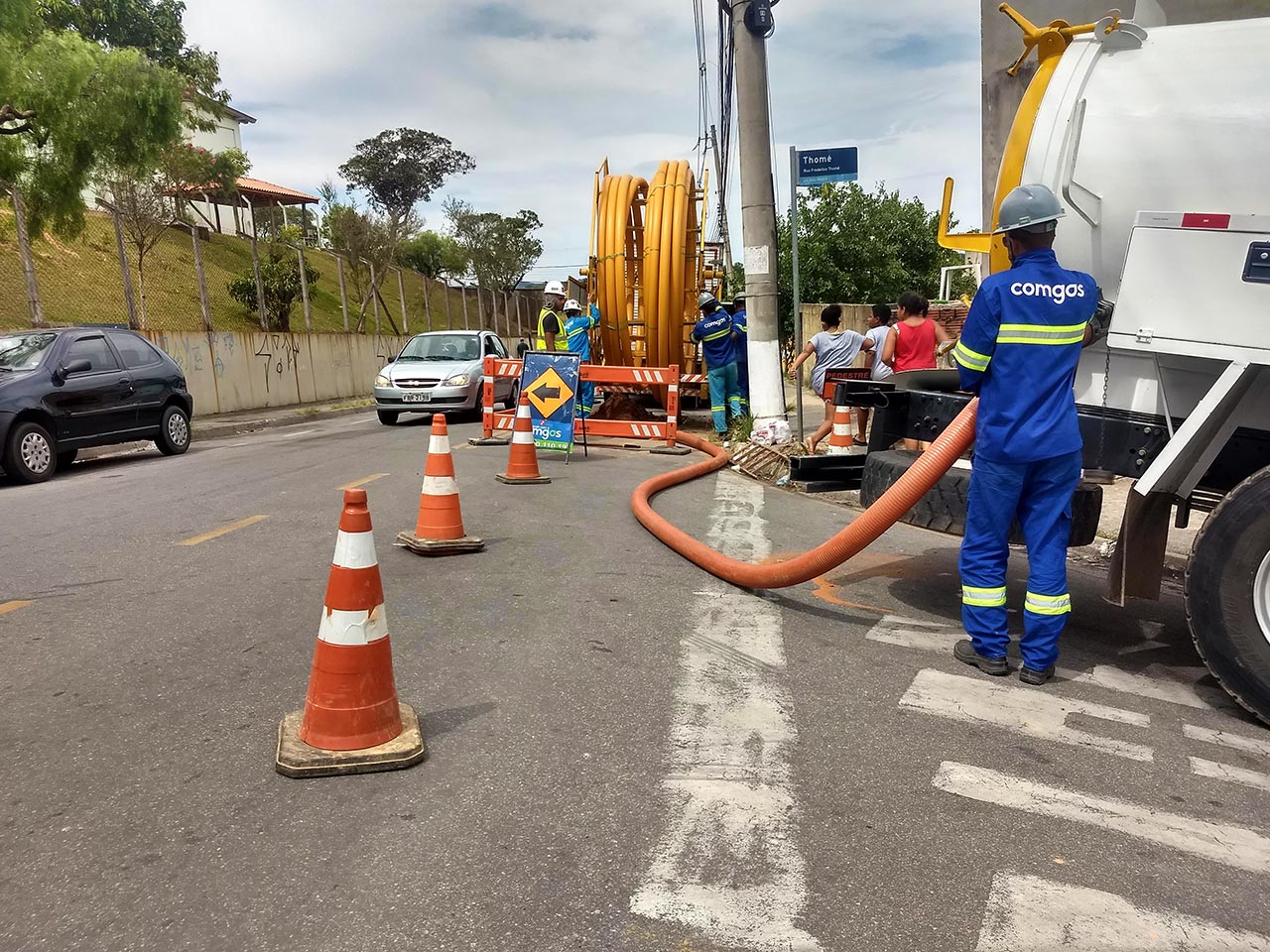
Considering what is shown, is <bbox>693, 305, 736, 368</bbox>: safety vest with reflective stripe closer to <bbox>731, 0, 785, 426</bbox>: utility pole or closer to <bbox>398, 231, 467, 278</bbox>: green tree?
<bbox>731, 0, 785, 426</bbox>: utility pole

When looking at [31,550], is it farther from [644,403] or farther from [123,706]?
[644,403]

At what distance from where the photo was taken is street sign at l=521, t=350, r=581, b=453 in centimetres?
1052

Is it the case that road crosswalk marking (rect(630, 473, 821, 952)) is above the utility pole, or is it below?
below

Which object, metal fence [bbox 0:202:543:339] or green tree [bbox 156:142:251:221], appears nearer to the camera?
metal fence [bbox 0:202:543:339]

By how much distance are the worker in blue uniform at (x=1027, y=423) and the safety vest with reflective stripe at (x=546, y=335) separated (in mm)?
9114

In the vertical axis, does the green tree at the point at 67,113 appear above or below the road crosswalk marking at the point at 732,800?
above

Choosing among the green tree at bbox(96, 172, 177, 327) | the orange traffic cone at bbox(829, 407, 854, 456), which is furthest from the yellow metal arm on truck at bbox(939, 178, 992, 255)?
the green tree at bbox(96, 172, 177, 327)

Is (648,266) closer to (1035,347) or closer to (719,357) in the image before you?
(719,357)

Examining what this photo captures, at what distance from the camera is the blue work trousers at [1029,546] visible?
4.17m

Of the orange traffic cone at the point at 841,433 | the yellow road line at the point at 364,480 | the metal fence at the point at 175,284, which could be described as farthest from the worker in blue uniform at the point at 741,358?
the metal fence at the point at 175,284

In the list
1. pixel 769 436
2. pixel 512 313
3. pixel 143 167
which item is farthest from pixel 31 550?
pixel 512 313

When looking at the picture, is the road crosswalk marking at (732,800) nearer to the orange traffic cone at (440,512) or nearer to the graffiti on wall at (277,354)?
the orange traffic cone at (440,512)

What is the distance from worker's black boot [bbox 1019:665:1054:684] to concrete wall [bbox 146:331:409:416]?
16337 mm

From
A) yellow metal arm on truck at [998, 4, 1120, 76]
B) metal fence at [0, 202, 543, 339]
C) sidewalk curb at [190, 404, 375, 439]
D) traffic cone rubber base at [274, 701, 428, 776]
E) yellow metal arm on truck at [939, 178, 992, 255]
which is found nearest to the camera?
traffic cone rubber base at [274, 701, 428, 776]
